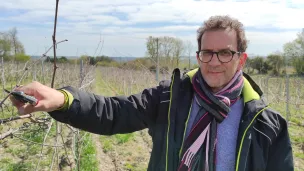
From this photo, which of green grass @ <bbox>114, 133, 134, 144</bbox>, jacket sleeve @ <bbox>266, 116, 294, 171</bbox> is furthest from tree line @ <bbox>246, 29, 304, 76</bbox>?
jacket sleeve @ <bbox>266, 116, 294, 171</bbox>

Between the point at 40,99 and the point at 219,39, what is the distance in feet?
3.42

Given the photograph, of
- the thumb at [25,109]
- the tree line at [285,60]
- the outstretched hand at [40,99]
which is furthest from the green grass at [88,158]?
the tree line at [285,60]

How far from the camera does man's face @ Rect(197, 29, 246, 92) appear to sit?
5.49 feet

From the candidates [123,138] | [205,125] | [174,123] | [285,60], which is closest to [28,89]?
[174,123]

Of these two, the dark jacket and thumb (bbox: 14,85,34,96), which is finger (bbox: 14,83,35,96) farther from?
the dark jacket

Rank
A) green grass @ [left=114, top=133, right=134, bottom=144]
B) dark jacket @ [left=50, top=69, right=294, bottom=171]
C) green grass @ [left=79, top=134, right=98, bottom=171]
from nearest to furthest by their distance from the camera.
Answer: dark jacket @ [left=50, top=69, right=294, bottom=171] < green grass @ [left=79, top=134, right=98, bottom=171] < green grass @ [left=114, top=133, right=134, bottom=144]

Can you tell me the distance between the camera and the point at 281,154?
5.55 feet

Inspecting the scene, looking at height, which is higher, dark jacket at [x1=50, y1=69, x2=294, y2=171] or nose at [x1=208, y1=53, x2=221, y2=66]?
nose at [x1=208, y1=53, x2=221, y2=66]

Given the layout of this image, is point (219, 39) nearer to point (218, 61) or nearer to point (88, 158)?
point (218, 61)

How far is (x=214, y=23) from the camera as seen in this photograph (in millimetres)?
1694

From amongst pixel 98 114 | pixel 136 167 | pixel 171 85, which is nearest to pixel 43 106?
pixel 98 114

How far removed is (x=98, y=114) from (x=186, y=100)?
0.53m

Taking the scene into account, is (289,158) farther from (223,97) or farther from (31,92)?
(31,92)

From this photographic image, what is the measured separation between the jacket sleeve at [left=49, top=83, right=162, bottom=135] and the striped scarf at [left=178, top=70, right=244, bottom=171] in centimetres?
27
